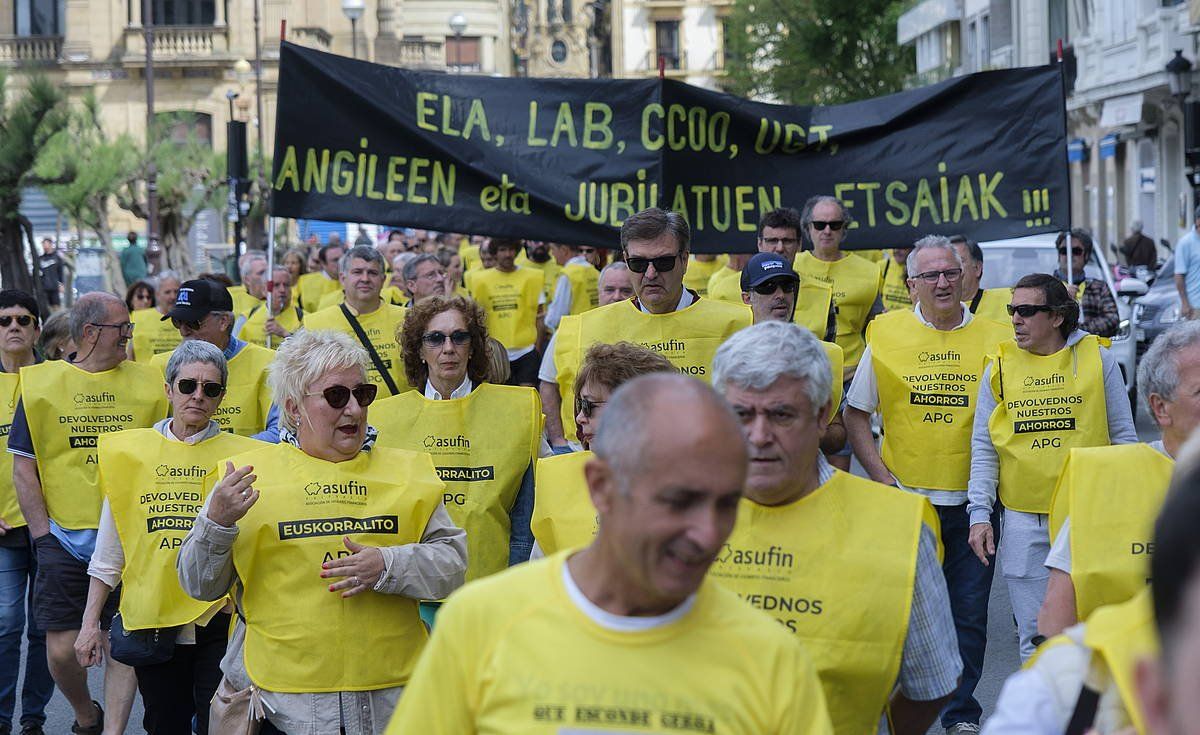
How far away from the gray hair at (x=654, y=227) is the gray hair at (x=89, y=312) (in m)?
2.12

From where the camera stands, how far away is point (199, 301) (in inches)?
319

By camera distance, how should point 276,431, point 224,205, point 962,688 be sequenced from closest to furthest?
point 276,431 → point 962,688 → point 224,205

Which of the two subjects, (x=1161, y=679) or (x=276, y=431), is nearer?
(x=1161, y=679)

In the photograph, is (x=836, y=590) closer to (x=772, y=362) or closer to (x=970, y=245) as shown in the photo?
(x=772, y=362)

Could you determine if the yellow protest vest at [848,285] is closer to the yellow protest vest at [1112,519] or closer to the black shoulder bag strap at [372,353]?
the black shoulder bag strap at [372,353]

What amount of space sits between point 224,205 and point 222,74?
21.7 m

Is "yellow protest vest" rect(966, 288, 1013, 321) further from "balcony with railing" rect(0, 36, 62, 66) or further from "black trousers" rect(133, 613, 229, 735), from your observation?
"balcony with railing" rect(0, 36, 62, 66)

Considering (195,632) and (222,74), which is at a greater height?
(222,74)

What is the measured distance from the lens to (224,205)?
46.2 m

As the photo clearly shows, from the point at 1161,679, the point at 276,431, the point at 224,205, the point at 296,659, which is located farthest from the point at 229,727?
the point at 224,205

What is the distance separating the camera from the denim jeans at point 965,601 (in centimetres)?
722

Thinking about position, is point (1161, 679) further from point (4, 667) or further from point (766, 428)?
point (4, 667)

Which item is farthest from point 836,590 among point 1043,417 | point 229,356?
point 229,356

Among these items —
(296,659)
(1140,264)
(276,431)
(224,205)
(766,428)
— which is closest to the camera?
(766,428)
